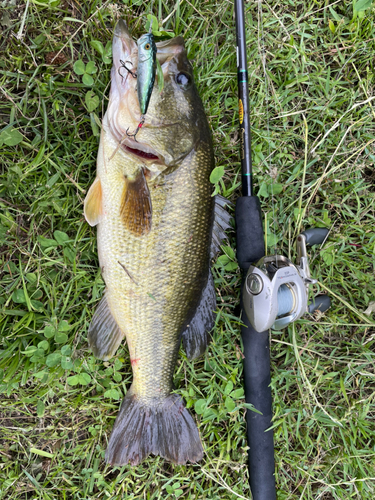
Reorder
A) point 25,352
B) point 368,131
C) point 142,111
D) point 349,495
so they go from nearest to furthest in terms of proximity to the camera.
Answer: point 142,111
point 25,352
point 349,495
point 368,131

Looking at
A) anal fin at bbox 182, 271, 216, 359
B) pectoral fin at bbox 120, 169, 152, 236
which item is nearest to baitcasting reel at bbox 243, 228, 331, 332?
anal fin at bbox 182, 271, 216, 359

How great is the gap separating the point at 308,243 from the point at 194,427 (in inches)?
51.1

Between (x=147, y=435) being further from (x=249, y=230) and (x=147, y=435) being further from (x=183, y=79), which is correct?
(x=183, y=79)

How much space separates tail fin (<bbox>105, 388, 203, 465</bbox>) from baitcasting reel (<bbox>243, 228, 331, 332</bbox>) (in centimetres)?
72

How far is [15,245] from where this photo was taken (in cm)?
194

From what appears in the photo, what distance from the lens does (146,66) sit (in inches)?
55.8

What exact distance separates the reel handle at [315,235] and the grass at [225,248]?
13 cm

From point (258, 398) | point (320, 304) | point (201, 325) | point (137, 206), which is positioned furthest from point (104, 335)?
point (320, 304)

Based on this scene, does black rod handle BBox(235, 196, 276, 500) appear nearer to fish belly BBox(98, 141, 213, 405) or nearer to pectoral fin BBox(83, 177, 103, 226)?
fish belly BBox(98, 141, 213, 405)

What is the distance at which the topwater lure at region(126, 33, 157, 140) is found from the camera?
1401 mm

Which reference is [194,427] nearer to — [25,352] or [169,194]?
[25,352]

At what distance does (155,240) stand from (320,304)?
1134mm

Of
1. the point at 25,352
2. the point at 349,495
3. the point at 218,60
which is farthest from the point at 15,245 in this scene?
the point at 349,495

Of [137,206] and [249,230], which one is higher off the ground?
[137,206]
